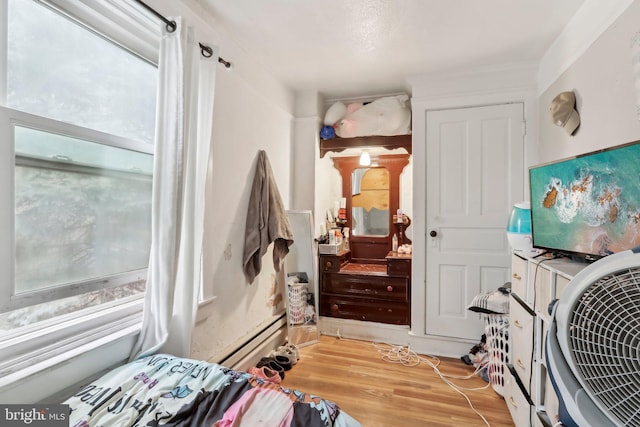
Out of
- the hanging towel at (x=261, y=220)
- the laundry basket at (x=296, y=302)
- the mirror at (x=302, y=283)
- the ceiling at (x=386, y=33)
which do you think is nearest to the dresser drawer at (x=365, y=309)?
the mirror at (x=302, y=283)

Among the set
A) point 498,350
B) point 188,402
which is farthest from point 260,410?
point 498,350

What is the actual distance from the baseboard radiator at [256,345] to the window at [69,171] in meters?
0.82

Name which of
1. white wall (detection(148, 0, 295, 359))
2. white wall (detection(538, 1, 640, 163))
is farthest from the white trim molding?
white wall (detection(148, 0, 295, 359))

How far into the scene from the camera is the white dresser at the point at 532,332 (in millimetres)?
1318

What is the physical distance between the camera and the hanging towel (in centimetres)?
228

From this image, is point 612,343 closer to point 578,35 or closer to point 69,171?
point 69,171

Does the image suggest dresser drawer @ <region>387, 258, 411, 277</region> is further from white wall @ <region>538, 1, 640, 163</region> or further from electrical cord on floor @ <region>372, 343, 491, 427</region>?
white wall @ <region>538, 1, 640, 163</region>

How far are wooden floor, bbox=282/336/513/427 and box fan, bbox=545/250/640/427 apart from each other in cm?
141

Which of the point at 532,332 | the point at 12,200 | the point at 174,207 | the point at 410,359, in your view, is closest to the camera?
the point at 12,200

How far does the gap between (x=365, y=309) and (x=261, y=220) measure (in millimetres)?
1455

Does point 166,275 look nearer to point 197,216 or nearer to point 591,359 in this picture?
point 197,216

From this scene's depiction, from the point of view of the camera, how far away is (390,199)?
338 cm

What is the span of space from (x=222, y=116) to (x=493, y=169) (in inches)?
89.0

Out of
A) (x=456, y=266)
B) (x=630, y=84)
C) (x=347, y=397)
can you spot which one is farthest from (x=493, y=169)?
(x=347, y=397)
